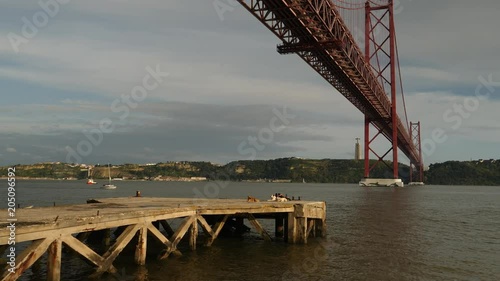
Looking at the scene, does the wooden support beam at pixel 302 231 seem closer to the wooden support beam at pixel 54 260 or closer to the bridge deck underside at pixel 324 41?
the wooden support beam at pixel 54 260

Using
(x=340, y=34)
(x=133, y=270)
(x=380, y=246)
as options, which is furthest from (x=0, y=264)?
(x=340, y=34)

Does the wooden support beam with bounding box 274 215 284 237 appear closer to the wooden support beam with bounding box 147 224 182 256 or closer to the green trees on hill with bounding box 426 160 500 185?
the wooden support beam with bounding box 147 224 182 256

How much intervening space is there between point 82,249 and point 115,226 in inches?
55.2

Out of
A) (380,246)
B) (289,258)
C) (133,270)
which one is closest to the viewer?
(133,270)

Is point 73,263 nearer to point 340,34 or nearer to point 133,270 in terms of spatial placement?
point 133,270

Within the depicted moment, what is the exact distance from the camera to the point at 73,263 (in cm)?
1548

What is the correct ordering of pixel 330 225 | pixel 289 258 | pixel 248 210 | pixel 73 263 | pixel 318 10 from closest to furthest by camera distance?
pixel 73 263, pixel 289 258, pixel 248 210, pixel 330 225, pixel 318 10

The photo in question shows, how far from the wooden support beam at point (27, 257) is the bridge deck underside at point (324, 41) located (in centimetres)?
2370

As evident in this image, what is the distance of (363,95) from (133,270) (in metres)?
56.3

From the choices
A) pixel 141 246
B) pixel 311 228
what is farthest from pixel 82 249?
pixel 311 228

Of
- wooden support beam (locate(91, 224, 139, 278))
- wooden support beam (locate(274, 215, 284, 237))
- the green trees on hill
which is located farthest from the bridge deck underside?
the green trees on hill

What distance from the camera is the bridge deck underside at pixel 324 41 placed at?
33.5 meters

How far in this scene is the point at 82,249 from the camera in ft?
39.3

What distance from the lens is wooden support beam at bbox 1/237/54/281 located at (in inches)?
400
